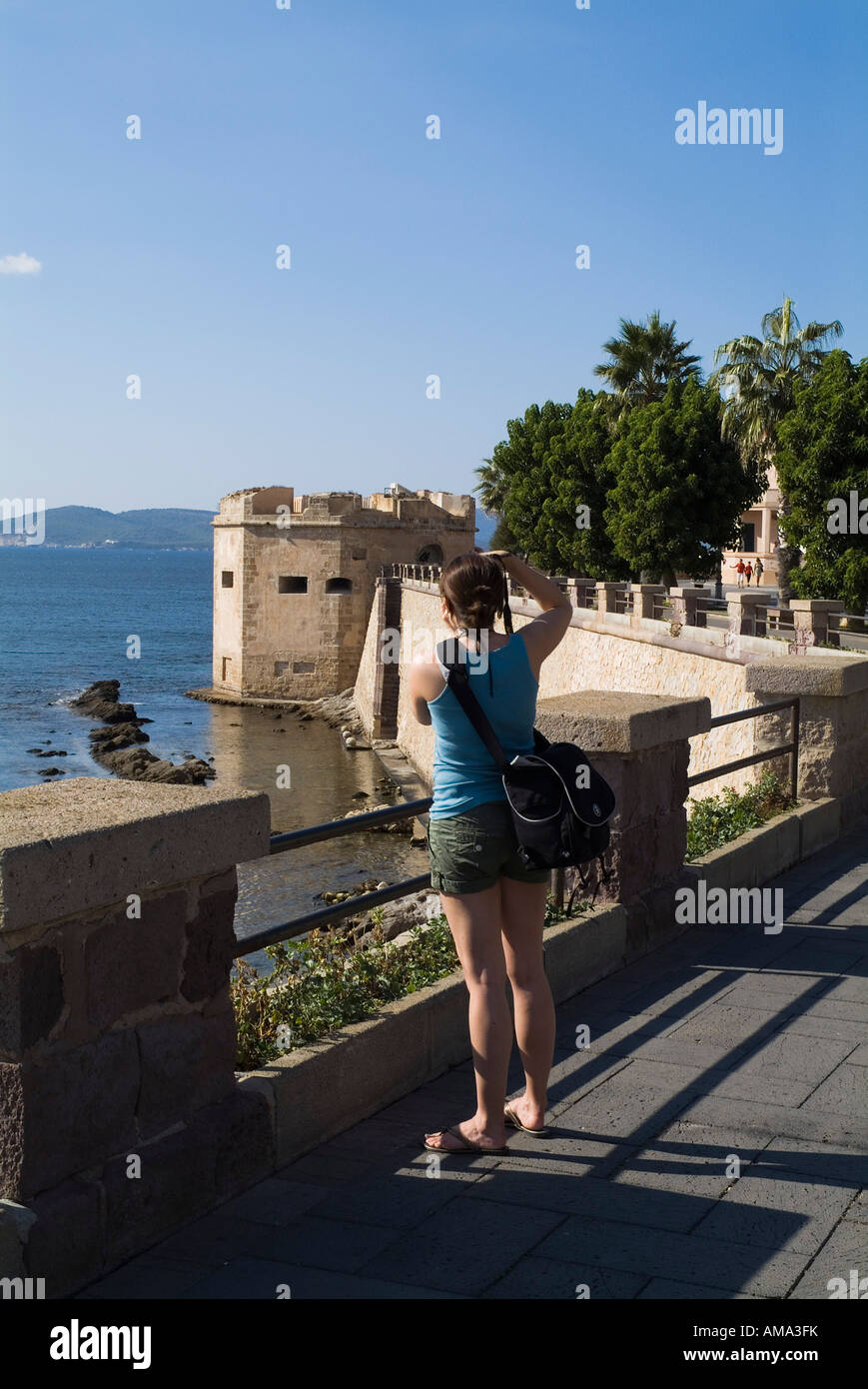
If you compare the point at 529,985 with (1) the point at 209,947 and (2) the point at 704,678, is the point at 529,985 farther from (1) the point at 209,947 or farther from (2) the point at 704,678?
(2) the point at 704,678

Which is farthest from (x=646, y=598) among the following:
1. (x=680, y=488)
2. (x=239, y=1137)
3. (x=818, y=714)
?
(x=239, y=1137)

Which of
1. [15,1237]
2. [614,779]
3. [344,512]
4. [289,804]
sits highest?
[344,512]

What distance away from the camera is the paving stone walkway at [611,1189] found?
2.98 m

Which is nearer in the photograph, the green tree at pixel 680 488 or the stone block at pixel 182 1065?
the stone block at pixel 182 1065

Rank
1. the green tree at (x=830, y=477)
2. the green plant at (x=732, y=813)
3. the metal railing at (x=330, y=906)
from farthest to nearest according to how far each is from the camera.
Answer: the green tree at (x=830, y=477), the green plant at (x=732, y=813), the metal railing at (x=330, y=906)

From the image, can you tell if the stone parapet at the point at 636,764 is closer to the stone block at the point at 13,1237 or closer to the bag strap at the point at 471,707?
the bag strap at the point at 471,707

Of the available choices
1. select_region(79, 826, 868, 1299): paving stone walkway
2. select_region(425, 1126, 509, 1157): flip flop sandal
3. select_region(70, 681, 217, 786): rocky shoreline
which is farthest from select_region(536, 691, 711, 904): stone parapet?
select_region(70, 681, 217, 786): rocky shoreline

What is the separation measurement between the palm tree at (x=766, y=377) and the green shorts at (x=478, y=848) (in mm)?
31396

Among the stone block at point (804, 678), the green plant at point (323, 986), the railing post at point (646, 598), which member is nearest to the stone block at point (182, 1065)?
the green plant at point (323, 986)

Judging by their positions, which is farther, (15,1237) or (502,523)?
(502,523)

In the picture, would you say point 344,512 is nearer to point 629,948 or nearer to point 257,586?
point 257,586

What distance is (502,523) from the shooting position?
5291 centimetres

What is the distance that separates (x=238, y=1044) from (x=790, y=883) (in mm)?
4168
